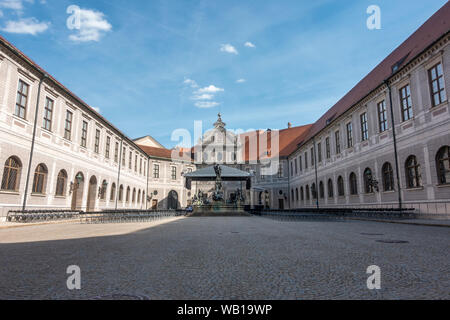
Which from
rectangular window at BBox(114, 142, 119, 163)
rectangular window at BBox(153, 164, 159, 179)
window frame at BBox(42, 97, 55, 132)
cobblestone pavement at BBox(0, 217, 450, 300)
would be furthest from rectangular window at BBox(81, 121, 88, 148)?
rectangular window at BBox(153, 164, 159, 179)

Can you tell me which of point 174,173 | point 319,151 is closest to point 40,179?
point 319,151

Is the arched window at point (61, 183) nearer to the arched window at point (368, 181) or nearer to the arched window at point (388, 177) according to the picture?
the arched window at point (368, 181)

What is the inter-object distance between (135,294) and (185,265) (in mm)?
1569

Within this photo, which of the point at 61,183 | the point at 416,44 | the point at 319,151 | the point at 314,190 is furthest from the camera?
the point at 314,190

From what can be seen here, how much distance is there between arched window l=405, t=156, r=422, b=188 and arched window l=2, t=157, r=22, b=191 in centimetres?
2403

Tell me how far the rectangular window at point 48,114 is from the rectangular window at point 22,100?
1949 mm

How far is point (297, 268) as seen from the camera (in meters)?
4.23

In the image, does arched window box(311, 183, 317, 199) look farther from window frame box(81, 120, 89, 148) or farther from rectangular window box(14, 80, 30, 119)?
rectangular window box(14, 80, 30, 119)

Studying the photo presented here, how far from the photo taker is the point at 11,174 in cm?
1647

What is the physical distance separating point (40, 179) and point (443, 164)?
24.5 metres

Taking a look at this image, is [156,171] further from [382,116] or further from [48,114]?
[382,116]

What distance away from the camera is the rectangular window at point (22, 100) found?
17109 mm

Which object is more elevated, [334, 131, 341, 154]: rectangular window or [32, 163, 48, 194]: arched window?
[334, 131, 341, 154]: rectangular window

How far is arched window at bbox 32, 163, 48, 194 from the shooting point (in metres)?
18.5
